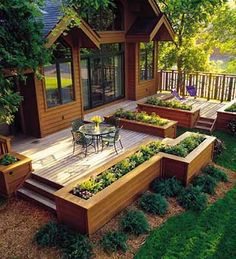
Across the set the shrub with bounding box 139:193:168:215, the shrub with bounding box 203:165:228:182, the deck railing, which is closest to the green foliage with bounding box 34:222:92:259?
the shrub with bounding box 139:193:168:215

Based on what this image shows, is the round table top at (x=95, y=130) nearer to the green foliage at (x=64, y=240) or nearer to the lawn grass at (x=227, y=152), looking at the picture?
the green foliage at (x=64, y=240)

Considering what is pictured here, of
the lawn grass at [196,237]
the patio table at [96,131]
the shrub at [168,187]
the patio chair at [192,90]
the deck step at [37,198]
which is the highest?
the patio chair at [192,90]

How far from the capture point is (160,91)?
1557 cm

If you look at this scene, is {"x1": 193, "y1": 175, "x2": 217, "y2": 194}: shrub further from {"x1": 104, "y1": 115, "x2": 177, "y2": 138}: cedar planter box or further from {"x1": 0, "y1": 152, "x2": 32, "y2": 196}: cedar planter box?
{"x1": 0, "y1": 152, "x2": 32, "y2": 196}: cedar planter box

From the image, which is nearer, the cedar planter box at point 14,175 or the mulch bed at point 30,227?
the mulch bed at point 30,227

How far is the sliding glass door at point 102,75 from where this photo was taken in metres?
11.7

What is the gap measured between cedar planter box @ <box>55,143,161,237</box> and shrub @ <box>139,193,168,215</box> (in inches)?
9.6

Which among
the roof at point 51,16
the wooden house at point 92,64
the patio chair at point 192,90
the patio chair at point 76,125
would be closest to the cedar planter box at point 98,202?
the patio chair at point 76,125

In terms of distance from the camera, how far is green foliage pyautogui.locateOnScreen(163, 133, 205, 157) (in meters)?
7.44

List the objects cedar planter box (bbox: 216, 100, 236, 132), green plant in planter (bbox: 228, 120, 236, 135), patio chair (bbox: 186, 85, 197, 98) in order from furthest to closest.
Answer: patio chair (bbox: 186, 85, 197, 98) → cedar planter box (bbox: 216, 100, 236, 132) → green plant in planter (bbox: 228, 120, 236, 135)

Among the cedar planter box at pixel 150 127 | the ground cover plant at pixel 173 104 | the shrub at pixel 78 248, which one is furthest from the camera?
the ground cover plant at pixel 173 104

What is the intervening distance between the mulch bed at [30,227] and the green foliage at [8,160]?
0.86 metres

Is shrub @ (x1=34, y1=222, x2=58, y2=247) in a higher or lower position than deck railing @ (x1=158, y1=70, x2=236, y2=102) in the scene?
lower

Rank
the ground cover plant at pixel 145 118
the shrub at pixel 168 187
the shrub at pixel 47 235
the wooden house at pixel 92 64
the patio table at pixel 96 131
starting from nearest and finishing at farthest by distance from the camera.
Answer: the shrub at pixel 47 235 → the shrub at pixel 168 187 → the patio table at pixel 96 131 → the wooden house at pixel 92 64 → the ground cover plant at pixel 145 118
